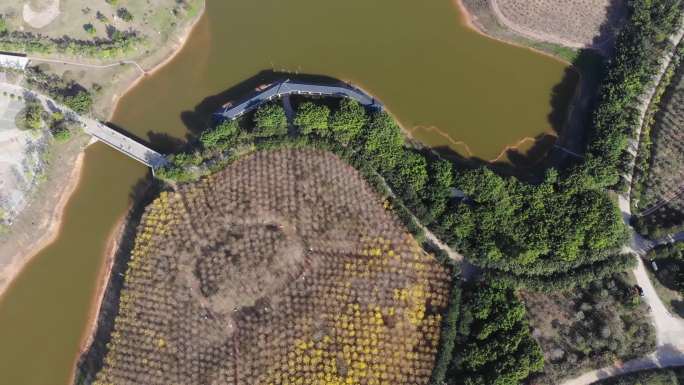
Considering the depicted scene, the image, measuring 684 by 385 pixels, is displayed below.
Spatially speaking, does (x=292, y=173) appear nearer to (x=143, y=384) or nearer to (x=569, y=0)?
(x=143, y=384)

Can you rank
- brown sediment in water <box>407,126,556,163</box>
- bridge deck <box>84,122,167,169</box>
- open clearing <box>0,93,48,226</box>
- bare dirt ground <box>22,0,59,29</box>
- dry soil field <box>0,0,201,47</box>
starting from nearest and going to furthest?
open clearing <box>0,93,48,226</box>, bridge deck <box>84,122,167,169</box>, brown sediment in water <box>407,126,556,163</box>, dry soil field <box>0,0,201,47</box>, bare dirt ground <box>22,0,59,29</box>

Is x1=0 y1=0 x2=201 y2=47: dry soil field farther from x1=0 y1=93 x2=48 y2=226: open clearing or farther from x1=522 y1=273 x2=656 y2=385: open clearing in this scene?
x1=522 y1=273 x2=656 y2=385: open clearing

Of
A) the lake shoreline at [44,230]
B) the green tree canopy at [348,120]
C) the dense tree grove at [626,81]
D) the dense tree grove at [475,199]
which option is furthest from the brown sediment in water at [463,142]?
the lake shoreline at [44,230]

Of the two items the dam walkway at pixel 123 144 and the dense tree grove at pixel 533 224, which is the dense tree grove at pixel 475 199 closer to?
the dense tree grove at pixel 533 224

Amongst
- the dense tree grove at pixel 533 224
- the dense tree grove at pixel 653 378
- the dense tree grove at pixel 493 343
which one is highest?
the dense tree grove at pixel 533 224

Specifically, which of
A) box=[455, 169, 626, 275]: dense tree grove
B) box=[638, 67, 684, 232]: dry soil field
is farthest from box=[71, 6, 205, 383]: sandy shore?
box=[638, 67, 684, 232]: dry soil field

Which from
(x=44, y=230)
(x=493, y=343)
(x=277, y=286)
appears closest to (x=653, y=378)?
(x=493, y=343)

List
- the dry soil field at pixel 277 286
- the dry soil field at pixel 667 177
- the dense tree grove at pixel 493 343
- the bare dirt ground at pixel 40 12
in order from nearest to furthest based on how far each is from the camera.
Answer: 1. the dense tree grove at pixel 493 343
2. the dry soil field at pixel 277 286
3. the dry soil field at pixel 667 177
4. the bare dirt ground at pixel 40 12
